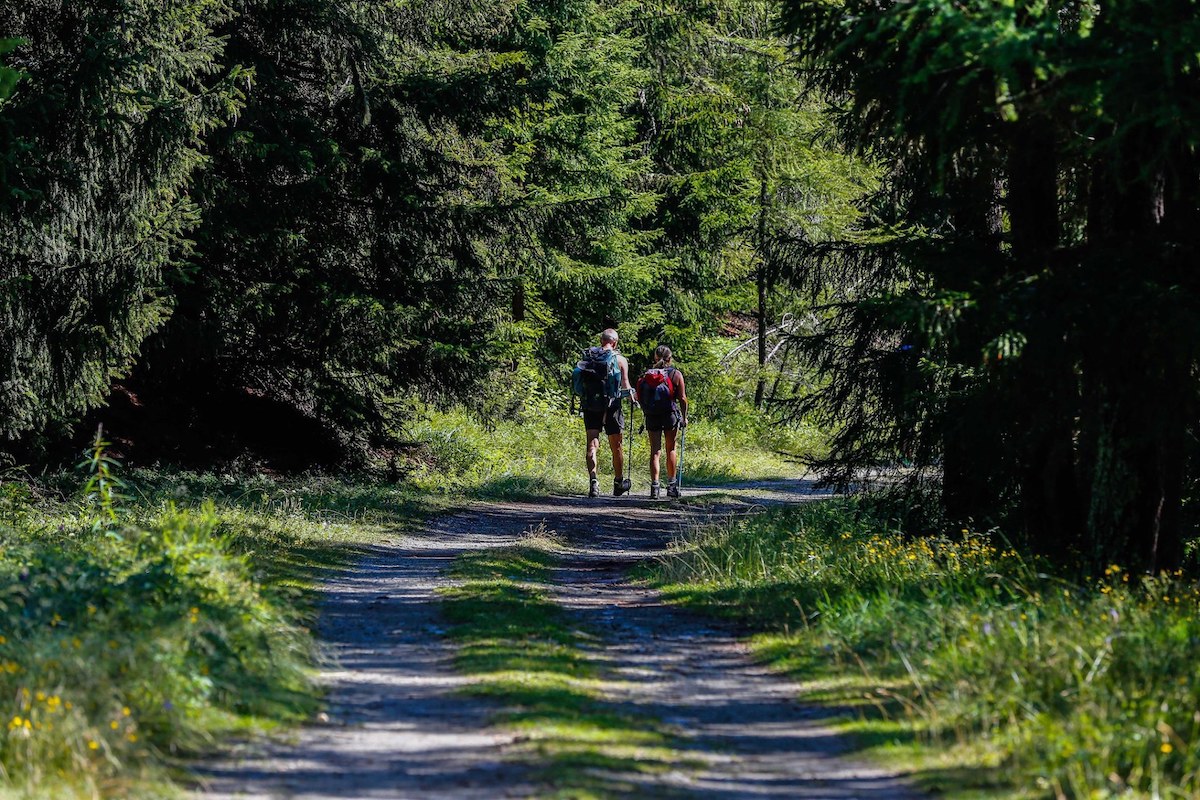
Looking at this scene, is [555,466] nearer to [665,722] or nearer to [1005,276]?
[1005,276]

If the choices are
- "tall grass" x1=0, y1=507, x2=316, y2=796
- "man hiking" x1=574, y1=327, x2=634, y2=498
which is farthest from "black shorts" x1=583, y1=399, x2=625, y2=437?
"tall grass" x1=0, y1=507, x2=316, y2=796

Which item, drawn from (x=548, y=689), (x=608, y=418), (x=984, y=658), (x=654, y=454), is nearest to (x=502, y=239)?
(x=608, y=418)

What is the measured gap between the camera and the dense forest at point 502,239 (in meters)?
8.86

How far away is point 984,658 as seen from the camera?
21.8 feet

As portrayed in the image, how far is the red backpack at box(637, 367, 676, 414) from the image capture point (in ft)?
59.4

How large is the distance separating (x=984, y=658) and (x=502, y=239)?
1250cm

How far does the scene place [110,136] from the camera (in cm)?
1359

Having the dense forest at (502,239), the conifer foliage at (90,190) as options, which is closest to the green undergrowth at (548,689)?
the dense forest at (502,239)

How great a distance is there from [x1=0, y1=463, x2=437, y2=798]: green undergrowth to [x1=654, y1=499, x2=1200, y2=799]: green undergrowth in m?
2.95

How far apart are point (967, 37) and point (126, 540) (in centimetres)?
623

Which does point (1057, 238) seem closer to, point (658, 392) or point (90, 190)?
point (658, 392)

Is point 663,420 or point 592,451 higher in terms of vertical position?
point 663,420

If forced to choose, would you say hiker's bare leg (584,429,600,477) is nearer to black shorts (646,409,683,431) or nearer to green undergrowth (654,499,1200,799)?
black shorts (646,409,683,431)

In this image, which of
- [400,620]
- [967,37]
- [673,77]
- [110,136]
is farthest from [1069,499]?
[673,77]
